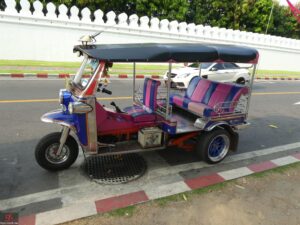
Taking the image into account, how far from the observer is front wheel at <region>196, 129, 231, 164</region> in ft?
17.3

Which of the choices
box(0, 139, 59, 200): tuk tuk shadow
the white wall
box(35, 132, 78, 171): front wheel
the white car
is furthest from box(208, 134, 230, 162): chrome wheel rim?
the white wall

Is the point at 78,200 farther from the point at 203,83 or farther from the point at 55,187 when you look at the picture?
the point at 203,83

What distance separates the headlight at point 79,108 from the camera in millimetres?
4223

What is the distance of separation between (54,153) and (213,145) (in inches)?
115

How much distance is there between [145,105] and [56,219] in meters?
2.77

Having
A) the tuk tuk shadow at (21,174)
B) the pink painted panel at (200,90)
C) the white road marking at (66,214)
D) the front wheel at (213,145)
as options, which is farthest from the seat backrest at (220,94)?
the tuk tuk shadow at (21,174)

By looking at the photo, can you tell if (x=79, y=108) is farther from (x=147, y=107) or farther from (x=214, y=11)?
(x=214, y=11)

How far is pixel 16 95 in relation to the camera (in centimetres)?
945

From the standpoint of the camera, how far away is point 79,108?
4262 millimetres

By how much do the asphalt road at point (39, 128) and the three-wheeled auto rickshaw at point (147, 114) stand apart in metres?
0.39

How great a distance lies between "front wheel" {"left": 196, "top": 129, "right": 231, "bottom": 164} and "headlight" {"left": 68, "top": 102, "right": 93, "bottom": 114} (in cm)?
222

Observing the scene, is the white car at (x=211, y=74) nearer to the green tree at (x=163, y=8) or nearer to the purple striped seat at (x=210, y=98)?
the purple striped seat at (x=210, y=98)

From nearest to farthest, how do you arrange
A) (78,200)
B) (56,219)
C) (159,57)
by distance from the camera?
(56,219)
(78,200)
(159,57)

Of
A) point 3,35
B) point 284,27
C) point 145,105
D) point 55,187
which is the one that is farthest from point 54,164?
point 284,27
